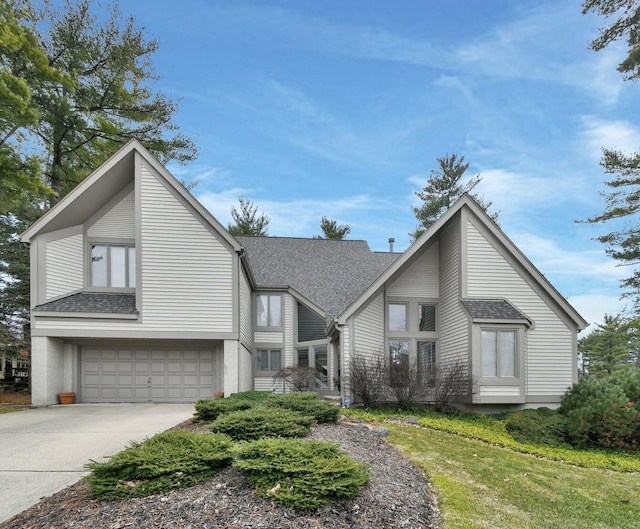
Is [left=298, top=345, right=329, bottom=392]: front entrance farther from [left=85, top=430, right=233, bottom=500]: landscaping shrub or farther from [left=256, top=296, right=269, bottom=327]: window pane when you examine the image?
[left=85, top=430, right=233, bottom=500]: landscaping shrub

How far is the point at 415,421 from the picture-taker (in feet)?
31.4

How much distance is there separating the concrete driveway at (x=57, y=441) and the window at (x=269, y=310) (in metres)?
6.73

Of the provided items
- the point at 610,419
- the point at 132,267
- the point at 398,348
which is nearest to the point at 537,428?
the point at 610,419

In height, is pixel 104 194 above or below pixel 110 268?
above

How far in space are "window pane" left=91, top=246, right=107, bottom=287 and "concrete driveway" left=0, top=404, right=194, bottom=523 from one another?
4322mm

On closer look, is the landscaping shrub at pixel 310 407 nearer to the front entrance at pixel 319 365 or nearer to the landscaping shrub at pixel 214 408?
the landscaping shrub at pixel 214 408

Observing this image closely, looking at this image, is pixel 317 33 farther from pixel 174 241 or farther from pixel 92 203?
pixel 92 203

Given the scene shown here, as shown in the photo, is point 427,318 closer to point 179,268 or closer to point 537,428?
point 537,428

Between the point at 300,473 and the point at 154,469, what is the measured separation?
4.82ft

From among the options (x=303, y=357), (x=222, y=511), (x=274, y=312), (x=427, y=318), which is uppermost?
(x=427, y=318)

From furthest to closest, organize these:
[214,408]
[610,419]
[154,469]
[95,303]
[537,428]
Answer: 1. [95,303]
2. [537,428]
3. [610,419]
4. [214,408]
5. [154,469]

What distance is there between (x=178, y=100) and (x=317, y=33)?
10.8 m

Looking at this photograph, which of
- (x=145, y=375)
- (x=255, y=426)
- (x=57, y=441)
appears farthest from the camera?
(x=145, y=375)

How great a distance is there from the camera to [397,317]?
13.7 meters
